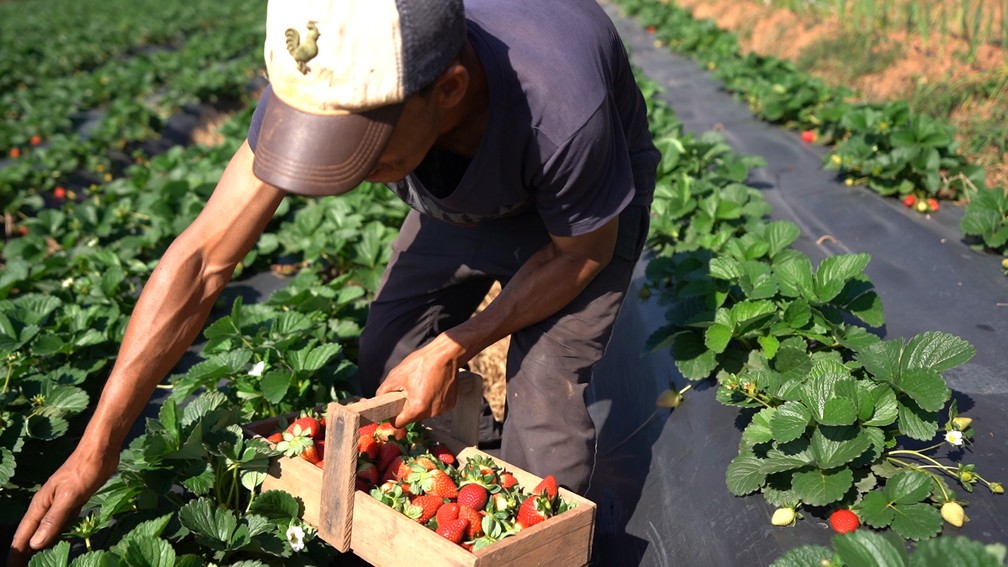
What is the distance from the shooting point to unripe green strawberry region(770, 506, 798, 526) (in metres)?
2.33

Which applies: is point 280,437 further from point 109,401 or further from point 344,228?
point 344,228

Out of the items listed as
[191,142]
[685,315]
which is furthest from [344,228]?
[191,142]

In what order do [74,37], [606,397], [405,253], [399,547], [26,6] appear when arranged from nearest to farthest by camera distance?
[399,547] < [405,253] < [606,397] < [74,37] < [26,6]

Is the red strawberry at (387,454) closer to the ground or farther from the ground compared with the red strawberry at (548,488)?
closer to the ground

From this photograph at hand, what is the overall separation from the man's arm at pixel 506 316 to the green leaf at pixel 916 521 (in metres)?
0.93

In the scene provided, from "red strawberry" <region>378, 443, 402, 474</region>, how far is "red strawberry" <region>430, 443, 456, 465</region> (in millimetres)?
104

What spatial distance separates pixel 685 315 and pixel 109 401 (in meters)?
1.86

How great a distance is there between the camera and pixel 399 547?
6.85 ft

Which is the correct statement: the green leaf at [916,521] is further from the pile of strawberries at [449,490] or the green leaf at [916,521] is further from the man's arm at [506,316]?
the man's arm at [506,316]

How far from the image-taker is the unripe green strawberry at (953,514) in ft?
7.07

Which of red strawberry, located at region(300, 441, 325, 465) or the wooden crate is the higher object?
the wooden crate

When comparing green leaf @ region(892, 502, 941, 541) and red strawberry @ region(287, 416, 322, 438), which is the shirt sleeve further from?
green leaf @ region(892, 502, 941, 541)

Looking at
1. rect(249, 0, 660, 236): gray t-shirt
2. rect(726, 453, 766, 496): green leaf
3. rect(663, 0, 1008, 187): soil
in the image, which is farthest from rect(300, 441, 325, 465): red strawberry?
rect(663, 0, 1008, 187): soil

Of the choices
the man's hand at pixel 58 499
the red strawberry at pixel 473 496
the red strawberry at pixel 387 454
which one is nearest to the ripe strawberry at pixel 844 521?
the red strawberry at pixel 473 496
